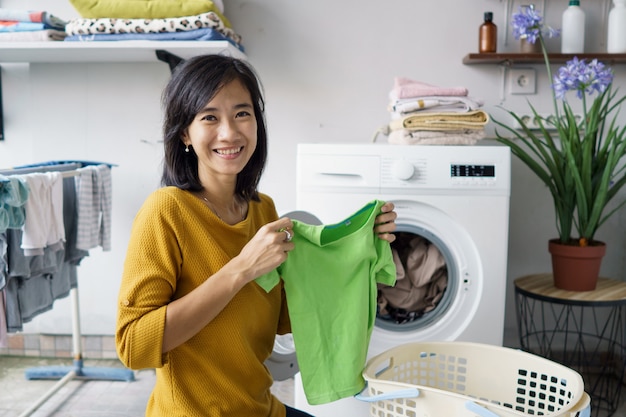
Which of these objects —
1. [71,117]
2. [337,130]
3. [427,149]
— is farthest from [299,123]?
[71,117]

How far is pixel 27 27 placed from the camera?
88.1 inches

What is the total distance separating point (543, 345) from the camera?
2.55 meters

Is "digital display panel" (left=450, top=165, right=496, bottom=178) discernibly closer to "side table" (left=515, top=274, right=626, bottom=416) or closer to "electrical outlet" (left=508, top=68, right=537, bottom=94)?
→ "side table" (left=515, top=274, right=626, bottom=416)

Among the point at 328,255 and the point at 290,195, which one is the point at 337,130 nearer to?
the point at 290,195

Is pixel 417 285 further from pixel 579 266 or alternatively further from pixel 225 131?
pixel 225 131

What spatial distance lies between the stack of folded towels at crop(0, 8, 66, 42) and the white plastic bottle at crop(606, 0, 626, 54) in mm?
2115

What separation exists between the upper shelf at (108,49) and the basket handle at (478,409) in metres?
1.54

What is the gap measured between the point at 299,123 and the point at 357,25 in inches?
18.6

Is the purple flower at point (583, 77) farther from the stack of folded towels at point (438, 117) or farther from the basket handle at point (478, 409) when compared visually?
the basket handle at point (478, 409)

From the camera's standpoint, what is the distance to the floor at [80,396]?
2186 mm

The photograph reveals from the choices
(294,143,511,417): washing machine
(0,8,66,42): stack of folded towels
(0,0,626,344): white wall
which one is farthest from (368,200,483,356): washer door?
(0,8,66,42): stack of folded towels

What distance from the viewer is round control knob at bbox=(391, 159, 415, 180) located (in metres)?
1.92

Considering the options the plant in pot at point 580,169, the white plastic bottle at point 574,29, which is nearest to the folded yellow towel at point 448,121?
the plant in pot at point 580,169

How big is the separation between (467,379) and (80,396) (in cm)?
159
